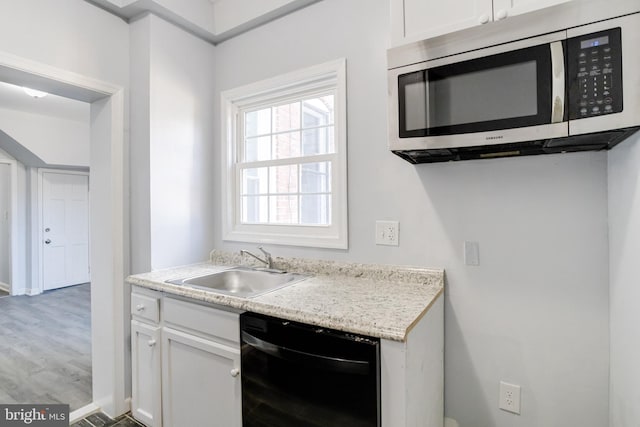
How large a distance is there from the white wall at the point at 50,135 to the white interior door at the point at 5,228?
116cm

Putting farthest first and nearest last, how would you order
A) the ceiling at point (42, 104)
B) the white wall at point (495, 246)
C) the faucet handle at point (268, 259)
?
the ceiling at point (42, 104), the faucet handle at point (268, 259), the white wall at point (495, 246)

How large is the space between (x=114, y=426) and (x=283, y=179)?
72.9 inches

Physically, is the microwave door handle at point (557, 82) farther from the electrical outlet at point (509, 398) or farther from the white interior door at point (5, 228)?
the white interior door at point (5, 228)

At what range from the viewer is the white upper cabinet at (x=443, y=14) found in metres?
1.14

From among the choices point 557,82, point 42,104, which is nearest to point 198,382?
point 557,82

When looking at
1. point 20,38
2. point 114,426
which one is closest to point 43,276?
point 114,426

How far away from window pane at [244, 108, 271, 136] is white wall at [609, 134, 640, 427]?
1.94 m

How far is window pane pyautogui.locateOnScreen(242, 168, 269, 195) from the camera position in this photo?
2395 millimetres

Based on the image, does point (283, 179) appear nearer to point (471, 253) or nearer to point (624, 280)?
point (471, 253)

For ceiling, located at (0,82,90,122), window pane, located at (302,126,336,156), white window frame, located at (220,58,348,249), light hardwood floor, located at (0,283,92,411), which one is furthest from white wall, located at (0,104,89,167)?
window pane, located at (302,126,336,156)

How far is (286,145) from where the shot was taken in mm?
2305

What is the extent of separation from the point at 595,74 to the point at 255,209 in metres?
2.01

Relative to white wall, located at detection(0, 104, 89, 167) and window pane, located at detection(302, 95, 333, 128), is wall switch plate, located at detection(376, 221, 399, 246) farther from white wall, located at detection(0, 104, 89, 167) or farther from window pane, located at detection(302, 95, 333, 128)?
white wall, located at detection(0, 104, 89, 167)
